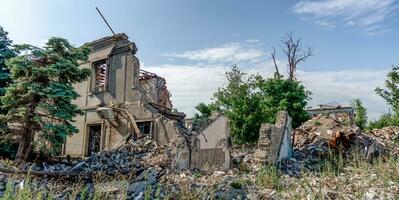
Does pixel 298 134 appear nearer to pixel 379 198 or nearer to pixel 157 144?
pixel 157 144

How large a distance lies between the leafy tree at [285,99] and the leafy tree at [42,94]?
10.4 m

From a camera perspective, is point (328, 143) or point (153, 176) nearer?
point (153, 176)

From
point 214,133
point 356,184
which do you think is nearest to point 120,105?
point 214,133

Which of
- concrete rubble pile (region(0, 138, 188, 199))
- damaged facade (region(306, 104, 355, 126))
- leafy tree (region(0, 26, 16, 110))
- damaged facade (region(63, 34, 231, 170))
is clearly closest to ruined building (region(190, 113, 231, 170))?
concrete rubble pile (region(0, 138, 188, 199))

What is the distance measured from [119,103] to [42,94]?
4.99 metres

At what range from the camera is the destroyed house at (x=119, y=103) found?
1659cm

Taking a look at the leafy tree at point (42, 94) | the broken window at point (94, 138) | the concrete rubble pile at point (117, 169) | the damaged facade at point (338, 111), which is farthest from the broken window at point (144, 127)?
the damaged facade at point (338, 111)

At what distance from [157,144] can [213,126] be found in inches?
134

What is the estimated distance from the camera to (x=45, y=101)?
13625 mm

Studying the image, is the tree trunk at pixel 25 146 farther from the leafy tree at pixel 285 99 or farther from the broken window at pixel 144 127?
the leafy tree at pixel 285 99

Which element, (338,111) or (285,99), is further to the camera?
(338,111)

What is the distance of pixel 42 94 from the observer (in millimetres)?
12961

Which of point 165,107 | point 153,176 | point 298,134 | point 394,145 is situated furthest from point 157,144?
point 394,145

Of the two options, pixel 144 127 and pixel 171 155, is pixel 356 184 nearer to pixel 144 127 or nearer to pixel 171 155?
pixel 171 155
